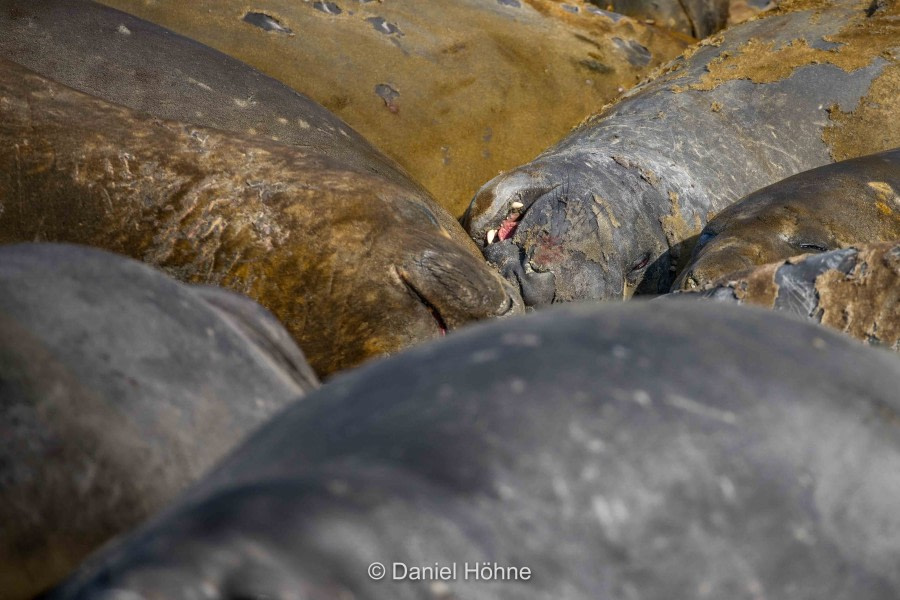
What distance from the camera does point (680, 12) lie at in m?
7.82

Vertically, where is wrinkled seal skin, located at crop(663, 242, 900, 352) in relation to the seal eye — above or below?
above

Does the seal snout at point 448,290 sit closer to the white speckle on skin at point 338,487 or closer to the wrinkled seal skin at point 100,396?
the wrinkled seal skin at point 100,396

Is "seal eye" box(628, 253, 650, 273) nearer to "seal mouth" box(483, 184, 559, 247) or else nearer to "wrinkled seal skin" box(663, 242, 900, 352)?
"seal mouth" box(483, 184, 559, 247)

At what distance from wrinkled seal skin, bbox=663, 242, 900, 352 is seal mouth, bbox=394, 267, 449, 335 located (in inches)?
33.2

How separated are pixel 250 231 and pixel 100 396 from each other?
5.75ft

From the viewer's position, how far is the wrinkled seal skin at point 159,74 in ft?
13.3

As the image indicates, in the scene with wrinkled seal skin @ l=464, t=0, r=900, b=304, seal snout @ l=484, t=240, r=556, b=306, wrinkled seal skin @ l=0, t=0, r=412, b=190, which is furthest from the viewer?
wrinkled seal skin @ l=464, t=0, r=900, b=304

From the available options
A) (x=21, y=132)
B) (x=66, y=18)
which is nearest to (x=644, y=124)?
(x=66, y=18)

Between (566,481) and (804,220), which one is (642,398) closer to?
(566,481)

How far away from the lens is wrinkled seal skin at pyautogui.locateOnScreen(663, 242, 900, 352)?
8.38 ft

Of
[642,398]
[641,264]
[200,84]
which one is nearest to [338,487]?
[642,398]

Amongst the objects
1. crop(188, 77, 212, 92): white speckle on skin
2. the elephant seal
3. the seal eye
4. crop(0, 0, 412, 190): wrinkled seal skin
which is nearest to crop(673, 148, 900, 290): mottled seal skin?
the seal eye

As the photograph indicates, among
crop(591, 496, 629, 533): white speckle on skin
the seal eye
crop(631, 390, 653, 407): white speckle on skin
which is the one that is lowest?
the seal eye

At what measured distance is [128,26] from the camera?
445cm
